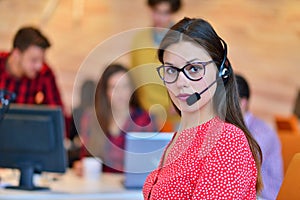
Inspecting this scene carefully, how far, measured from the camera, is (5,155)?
11.2ft

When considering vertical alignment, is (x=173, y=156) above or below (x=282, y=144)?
above

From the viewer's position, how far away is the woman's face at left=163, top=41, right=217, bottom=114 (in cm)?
177

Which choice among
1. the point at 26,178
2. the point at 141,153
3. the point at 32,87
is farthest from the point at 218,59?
the point at 32,87

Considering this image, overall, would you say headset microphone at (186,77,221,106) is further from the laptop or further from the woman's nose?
the laptop

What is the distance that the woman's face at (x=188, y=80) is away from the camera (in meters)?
1.77

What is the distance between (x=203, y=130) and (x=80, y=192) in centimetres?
165

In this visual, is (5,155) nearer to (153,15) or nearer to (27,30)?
(27,30)

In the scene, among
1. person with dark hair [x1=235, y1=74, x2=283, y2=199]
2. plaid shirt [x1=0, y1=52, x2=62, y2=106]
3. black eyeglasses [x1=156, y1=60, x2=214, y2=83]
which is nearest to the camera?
black eyeglasses [x1=156, y1=60, x2=214, y2=83]

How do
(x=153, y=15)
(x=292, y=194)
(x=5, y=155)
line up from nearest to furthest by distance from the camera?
(x=292, y=194) → (x=5, y=155) → (x=153, y=15)

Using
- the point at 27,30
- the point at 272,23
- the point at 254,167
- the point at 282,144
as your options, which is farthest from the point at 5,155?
the point at 272,23

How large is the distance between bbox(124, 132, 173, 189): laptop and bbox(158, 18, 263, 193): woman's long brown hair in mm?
242

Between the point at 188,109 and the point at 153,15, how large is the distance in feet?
9.40

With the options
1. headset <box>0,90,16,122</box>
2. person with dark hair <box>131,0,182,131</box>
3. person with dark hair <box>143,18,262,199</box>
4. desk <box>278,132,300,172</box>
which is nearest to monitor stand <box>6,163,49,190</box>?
headset <box>0,90,16,122</box>

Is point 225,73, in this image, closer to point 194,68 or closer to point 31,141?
point 194,68
